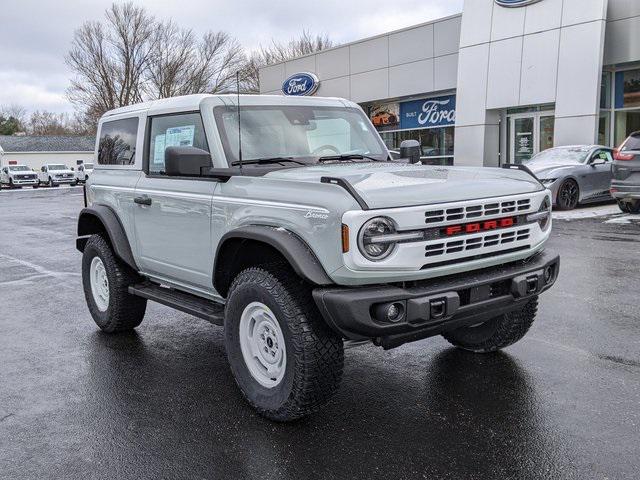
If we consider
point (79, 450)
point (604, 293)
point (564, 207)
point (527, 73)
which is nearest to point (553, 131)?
point (527, 73)

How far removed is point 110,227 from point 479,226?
325cm

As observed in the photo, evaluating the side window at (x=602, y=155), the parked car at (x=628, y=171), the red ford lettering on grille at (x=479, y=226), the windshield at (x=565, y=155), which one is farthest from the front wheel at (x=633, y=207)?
the red ford lettering on grille at (x=479, y=226)

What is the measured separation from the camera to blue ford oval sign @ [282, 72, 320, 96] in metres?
29.6

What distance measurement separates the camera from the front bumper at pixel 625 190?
12.1 meters

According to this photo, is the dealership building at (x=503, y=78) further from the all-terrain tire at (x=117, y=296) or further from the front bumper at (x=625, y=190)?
the all-terrain tire at (x=117, y=296)

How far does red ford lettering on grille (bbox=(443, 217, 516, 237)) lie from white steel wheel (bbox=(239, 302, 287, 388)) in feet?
3.78

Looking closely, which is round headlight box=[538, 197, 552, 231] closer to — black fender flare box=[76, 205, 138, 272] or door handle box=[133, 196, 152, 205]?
door handle box=[133, 196, 152, 205]

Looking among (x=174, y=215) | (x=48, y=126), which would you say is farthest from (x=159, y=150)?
(x=48, y=126)

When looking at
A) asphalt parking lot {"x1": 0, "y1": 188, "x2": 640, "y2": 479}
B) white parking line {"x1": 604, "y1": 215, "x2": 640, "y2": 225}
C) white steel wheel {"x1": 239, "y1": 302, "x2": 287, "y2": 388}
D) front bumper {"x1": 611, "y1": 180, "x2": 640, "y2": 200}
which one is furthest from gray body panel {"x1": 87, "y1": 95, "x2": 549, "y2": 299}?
white parking line {"x1": 604, "y1": 215, "x2": 640, "y2": 225}

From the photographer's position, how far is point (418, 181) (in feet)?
12.1

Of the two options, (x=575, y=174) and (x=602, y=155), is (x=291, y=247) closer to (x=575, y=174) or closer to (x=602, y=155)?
(x=575, y=174)

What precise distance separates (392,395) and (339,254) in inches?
53.3

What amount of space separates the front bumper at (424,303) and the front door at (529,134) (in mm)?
18581

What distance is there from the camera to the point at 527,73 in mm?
20234
